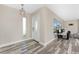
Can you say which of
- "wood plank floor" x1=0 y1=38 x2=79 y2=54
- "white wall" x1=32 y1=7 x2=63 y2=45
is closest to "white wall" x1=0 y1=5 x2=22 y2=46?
"wood plank floor" x1=0 y1=38 x2=79 y2=54

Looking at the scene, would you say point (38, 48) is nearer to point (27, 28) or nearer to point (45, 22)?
point (27, 28)

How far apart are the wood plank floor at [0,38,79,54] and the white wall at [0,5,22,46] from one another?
157 millimetres

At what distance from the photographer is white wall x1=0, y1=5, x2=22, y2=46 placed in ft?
5.54

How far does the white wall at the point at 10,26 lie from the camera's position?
1.69 meters

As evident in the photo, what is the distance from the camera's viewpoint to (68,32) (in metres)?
1.75

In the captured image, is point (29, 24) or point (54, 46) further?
point (54, 46)

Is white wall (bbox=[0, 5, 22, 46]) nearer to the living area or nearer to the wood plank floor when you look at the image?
the living area

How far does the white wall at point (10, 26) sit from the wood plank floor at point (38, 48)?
157 mm

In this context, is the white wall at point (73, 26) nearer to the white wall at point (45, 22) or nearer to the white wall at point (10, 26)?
the white wall at point (45, 22)
